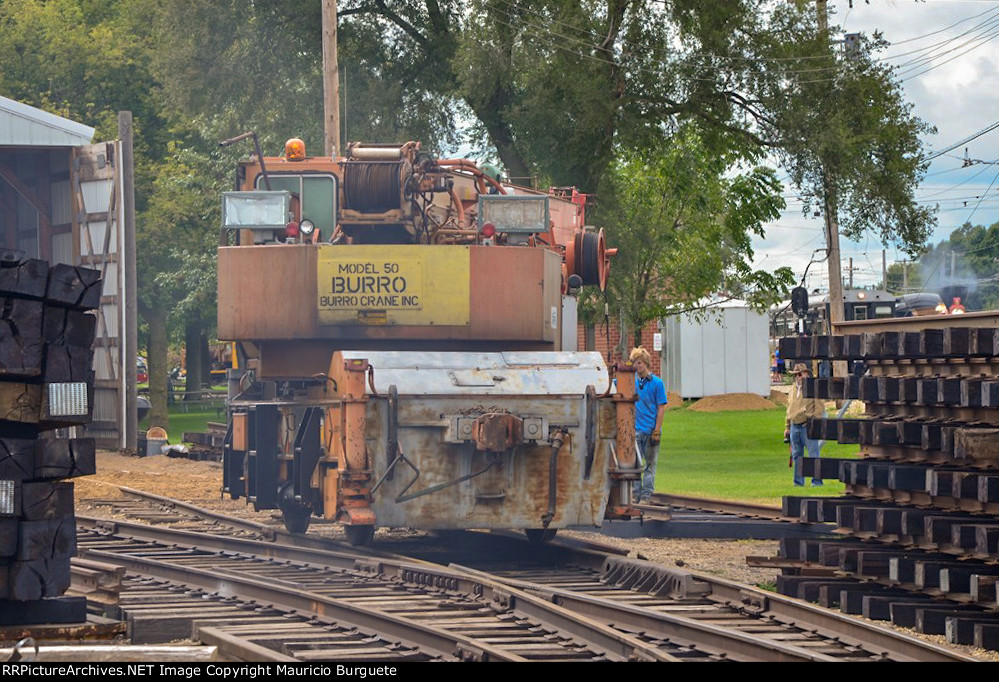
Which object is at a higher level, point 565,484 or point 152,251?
point 152,251

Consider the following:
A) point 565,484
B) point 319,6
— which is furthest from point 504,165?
point 565,484

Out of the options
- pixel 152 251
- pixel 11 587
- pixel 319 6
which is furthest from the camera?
pixel 152 251

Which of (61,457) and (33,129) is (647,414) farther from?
(33,129)

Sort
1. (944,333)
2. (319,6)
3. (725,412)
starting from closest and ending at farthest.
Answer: (944,333), (319,6), (725,412)

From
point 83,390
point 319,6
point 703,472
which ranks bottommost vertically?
point 703,472

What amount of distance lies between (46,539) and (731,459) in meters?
20.3

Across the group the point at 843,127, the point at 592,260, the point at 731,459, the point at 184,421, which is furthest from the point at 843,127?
the point at 184,421

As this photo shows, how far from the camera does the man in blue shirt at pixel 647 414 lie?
17172mm

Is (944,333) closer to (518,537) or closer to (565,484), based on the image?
(565,484)

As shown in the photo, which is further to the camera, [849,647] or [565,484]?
[565,484]

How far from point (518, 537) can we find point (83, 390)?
6.69m

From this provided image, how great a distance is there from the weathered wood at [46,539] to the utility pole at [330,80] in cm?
1350

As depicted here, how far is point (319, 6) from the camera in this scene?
26.5 metres

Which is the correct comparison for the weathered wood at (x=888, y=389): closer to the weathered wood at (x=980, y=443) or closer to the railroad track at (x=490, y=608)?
the weathered wood at (x=980, y=443)
